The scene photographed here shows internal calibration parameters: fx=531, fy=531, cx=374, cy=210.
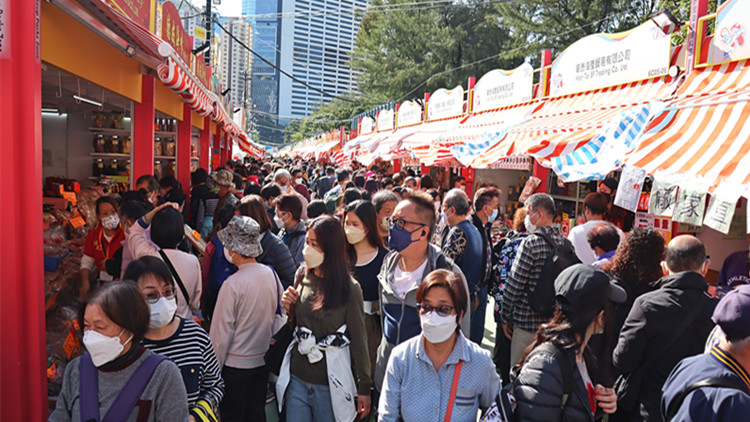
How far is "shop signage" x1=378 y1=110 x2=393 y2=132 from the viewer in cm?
2656

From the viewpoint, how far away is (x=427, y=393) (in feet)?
8.21

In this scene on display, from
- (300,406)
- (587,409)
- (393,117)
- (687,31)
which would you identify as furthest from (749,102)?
(393,117)

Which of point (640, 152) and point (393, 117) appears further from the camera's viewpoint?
point (393, 117)

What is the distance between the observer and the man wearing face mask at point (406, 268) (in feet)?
10.7

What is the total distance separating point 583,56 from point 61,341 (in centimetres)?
953

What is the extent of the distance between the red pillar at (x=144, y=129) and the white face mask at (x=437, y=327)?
276 inches

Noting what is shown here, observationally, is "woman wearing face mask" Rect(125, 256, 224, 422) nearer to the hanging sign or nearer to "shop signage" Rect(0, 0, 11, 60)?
"shop signage" Rect(0, 0, 11, 60)

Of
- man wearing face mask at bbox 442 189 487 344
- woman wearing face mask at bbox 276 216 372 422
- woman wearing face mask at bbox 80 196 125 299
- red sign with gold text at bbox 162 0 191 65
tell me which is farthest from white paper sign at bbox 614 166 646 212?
red sign with gold text at bbox 162 0 191 65

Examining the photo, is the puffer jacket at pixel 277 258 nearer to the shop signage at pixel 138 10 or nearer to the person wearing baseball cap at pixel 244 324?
the person wearing baseball cap at pixel 244 324

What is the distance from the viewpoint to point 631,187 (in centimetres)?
515

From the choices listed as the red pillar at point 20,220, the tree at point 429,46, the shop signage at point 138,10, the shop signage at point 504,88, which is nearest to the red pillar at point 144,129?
the shop signage at point 138,10

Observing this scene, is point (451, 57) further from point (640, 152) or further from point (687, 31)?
point (640, 152)

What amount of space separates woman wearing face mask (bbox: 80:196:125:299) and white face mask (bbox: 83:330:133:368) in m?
2.77

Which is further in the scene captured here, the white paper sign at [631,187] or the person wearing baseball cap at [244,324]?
the white paper sign at [631,187]
